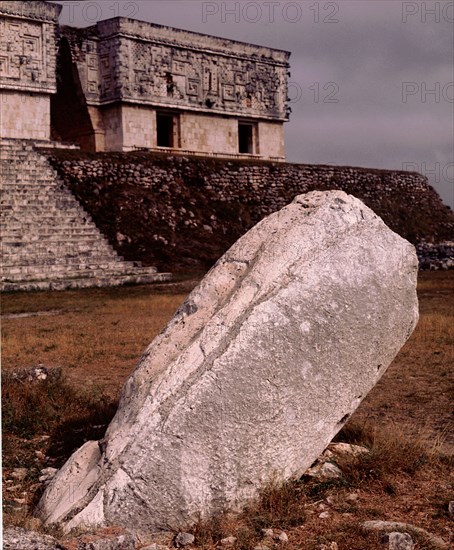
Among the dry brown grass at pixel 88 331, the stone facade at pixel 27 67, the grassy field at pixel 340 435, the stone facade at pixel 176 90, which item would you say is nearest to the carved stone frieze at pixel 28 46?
the stone facade at pixel 27 67

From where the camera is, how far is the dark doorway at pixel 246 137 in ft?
107

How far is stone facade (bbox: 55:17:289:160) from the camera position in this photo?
91.9 ft

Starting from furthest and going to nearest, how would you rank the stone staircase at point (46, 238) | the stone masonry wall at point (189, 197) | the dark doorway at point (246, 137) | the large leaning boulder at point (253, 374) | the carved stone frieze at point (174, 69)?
the dark doorway at point (246, 137)
the carved stone frieze at point (174, 69)
the stone masonry wall at point (189, 197)
the stone staircase at point (46, 238)
the large leaning boulder at point (253, 374)

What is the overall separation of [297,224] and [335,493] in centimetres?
146

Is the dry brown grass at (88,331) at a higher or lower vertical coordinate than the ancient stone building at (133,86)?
lower

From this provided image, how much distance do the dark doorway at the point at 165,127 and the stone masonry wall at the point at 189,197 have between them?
2516mm

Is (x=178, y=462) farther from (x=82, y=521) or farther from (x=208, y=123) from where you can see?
(x=208, y=123)

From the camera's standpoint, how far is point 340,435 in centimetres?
518

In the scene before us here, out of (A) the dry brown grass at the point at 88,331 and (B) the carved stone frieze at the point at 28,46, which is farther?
(B) the carved stone frieze at the point at 28,46

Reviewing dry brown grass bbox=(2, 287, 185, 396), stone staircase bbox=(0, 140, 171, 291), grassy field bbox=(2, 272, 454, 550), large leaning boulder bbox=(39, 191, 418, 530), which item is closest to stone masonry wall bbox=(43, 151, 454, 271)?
stone staircase bbox=(0, 140, 171, 291)

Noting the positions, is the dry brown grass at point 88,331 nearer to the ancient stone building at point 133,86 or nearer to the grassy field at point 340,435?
the grassy field at point 340,435

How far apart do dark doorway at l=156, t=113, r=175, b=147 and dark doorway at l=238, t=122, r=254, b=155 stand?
297cm

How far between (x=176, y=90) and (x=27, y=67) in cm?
576

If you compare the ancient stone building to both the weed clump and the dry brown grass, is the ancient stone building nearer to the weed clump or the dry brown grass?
the dry brown grass
